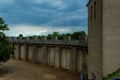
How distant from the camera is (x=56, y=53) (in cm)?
5406

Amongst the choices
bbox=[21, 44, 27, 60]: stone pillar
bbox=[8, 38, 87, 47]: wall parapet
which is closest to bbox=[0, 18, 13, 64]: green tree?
bbox=[8, 38, 87, 47]: wall parapet

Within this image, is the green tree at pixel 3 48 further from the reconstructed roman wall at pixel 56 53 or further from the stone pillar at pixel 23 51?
the stone pillar at pixel 23 51

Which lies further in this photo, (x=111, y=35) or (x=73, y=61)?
(x=73, y=61)

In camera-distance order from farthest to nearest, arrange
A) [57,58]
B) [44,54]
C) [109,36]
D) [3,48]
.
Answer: [44,54], [57,58], [3,48], [109,36]

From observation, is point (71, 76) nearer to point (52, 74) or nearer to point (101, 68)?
point (52, 74)

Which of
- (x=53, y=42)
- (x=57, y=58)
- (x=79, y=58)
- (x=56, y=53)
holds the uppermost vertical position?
(x=53, y=42)

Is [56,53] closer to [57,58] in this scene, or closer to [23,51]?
[57,58]

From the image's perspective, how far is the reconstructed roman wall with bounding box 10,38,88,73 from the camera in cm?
4448

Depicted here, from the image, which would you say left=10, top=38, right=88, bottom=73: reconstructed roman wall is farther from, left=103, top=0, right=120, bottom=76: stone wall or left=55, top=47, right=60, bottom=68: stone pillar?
left=103, top=0, right=120, bottom=76: stone wall

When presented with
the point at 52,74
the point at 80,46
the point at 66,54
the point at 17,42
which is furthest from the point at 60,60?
the point at 17,42

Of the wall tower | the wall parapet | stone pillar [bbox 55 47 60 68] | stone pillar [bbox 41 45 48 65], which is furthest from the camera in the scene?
stone pillar [bbox 41 45 48 65]

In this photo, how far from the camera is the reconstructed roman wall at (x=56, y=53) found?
4448cm

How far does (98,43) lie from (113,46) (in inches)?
69.8

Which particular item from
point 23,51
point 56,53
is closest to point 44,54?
point 56,53
